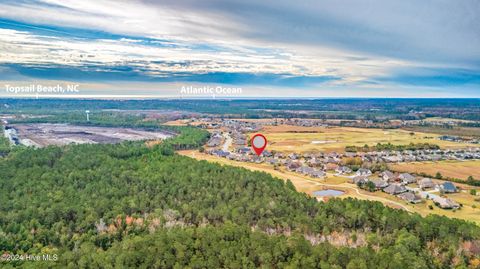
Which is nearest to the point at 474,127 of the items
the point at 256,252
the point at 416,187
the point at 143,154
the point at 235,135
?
the point at 235,135

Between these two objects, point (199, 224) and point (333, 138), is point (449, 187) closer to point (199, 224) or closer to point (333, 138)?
point (199, 224)

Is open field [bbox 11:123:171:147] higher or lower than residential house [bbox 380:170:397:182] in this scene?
lower

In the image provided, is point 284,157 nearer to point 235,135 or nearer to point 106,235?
point 235,135

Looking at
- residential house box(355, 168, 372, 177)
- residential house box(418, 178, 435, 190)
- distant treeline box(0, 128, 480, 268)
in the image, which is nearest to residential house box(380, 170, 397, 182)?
residential house box(355, 168, 372, 177)

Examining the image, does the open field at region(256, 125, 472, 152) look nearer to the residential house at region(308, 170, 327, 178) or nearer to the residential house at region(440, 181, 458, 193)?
the residential house at region(308, 170, 327, 178)

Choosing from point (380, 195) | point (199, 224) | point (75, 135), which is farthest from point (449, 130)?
point (75, 135)

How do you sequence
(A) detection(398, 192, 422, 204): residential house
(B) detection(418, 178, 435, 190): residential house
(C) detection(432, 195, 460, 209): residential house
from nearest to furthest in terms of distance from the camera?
(C) detection(432, 195, 460, 209): residential house < (A) detection(398, 192, 422, 204): residential house < (B) detection(418, 178, 435, 190): residential house
